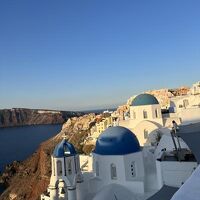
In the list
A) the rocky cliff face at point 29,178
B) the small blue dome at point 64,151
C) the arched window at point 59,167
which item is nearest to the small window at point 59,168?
the arched window at point 59,167

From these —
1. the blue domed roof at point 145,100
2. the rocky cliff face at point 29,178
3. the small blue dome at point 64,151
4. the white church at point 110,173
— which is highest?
the blue domed roof at point 145,100

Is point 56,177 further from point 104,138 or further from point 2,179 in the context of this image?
point 2,179

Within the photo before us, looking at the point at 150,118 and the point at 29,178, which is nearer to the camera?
the point at 150,118

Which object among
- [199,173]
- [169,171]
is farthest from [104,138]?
[199,173]

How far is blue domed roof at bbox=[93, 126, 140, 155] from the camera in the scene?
1897cm

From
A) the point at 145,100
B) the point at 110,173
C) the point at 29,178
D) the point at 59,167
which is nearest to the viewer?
the point at 59,167

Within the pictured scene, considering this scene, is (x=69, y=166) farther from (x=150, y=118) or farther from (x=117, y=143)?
(x=150, y=118)

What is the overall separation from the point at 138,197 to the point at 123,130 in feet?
13.9

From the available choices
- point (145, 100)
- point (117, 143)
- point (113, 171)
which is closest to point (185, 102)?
point (145, 100)

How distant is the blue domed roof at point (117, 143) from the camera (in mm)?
18969

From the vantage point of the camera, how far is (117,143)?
19.1 metres

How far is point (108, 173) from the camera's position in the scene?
19.0 m

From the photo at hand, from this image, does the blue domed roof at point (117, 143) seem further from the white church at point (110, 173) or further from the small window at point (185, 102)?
the small window at point (185, 102)

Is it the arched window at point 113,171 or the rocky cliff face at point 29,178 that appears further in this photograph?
the rocky cliff face at point 29,178
